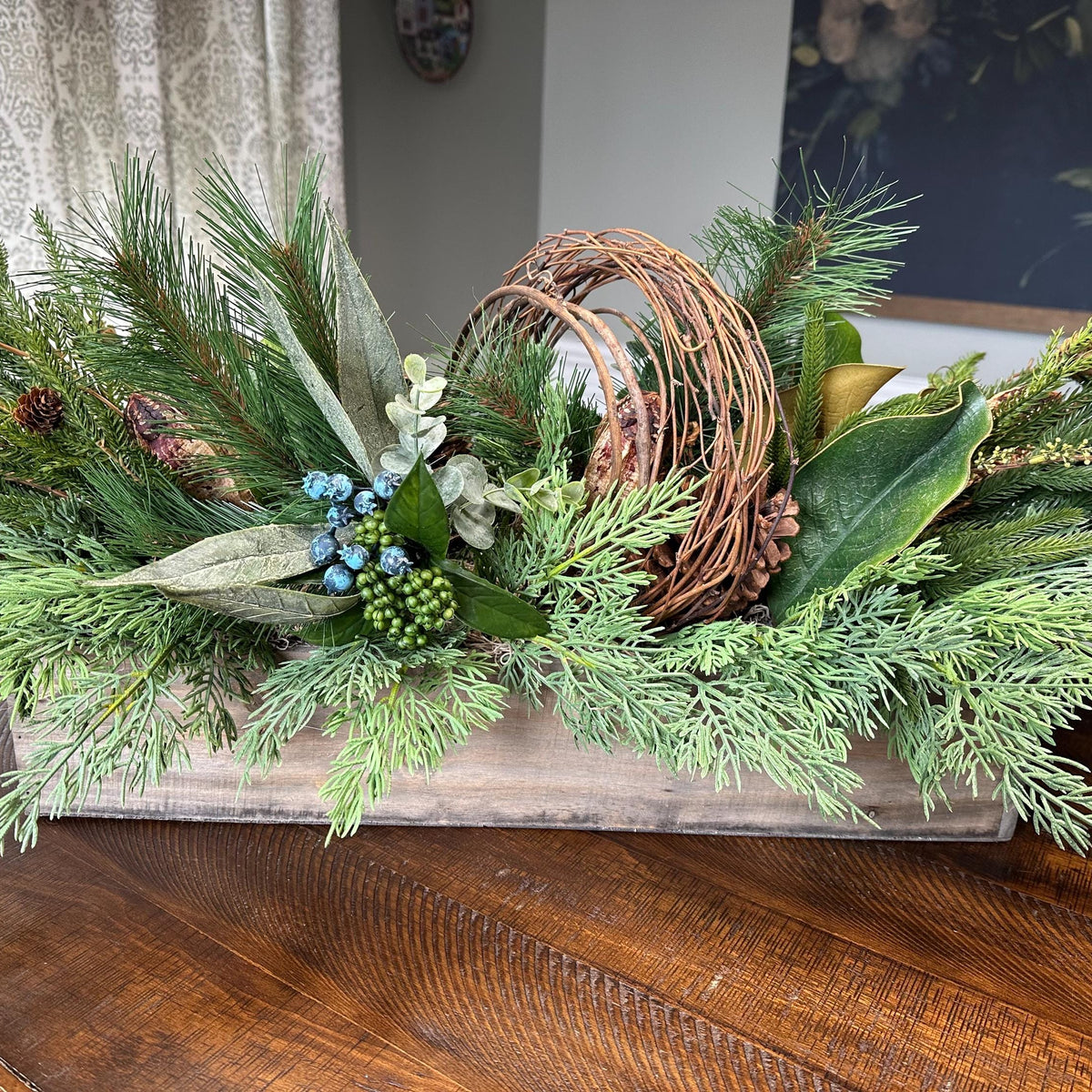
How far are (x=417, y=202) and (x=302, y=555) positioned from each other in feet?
7.88

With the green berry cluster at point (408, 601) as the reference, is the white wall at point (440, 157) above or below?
above

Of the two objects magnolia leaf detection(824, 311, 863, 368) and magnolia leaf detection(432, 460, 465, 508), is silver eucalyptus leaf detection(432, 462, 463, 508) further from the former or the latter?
magnolia leaf detection(824, 311, 863, 368)

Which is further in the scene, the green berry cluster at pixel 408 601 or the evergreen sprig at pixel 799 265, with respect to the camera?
the evergreen sprig at pixel 799 265

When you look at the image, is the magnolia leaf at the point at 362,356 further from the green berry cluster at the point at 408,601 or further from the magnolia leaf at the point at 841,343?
the magnolia leaf at the point at 841,343

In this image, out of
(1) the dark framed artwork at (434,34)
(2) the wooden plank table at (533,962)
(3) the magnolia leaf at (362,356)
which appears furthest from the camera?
(1) the dark framed artwork at (434,34)

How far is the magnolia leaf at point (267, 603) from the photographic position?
0.39 m

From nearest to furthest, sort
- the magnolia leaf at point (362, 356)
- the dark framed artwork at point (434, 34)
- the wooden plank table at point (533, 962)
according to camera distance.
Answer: the wooden plank table at point (533, 962)
the magnolia leaf at point (362, 356)
the dark framed artwork at point (434, 34)

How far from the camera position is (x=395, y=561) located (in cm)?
42

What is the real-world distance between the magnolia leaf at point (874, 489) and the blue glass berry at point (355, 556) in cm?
24

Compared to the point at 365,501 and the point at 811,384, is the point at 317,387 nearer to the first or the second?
the point at 365,501

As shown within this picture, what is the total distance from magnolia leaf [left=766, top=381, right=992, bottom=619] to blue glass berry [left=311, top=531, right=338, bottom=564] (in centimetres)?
25

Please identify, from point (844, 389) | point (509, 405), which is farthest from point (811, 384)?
point (509, 405)

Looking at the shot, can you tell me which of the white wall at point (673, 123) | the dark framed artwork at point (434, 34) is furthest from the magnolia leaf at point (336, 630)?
the dark framed artwork at point (434, 34)

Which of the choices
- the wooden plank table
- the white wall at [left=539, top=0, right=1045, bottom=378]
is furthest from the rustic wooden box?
the white wall at [left=539, top=0, right=1045, bottom=378]
